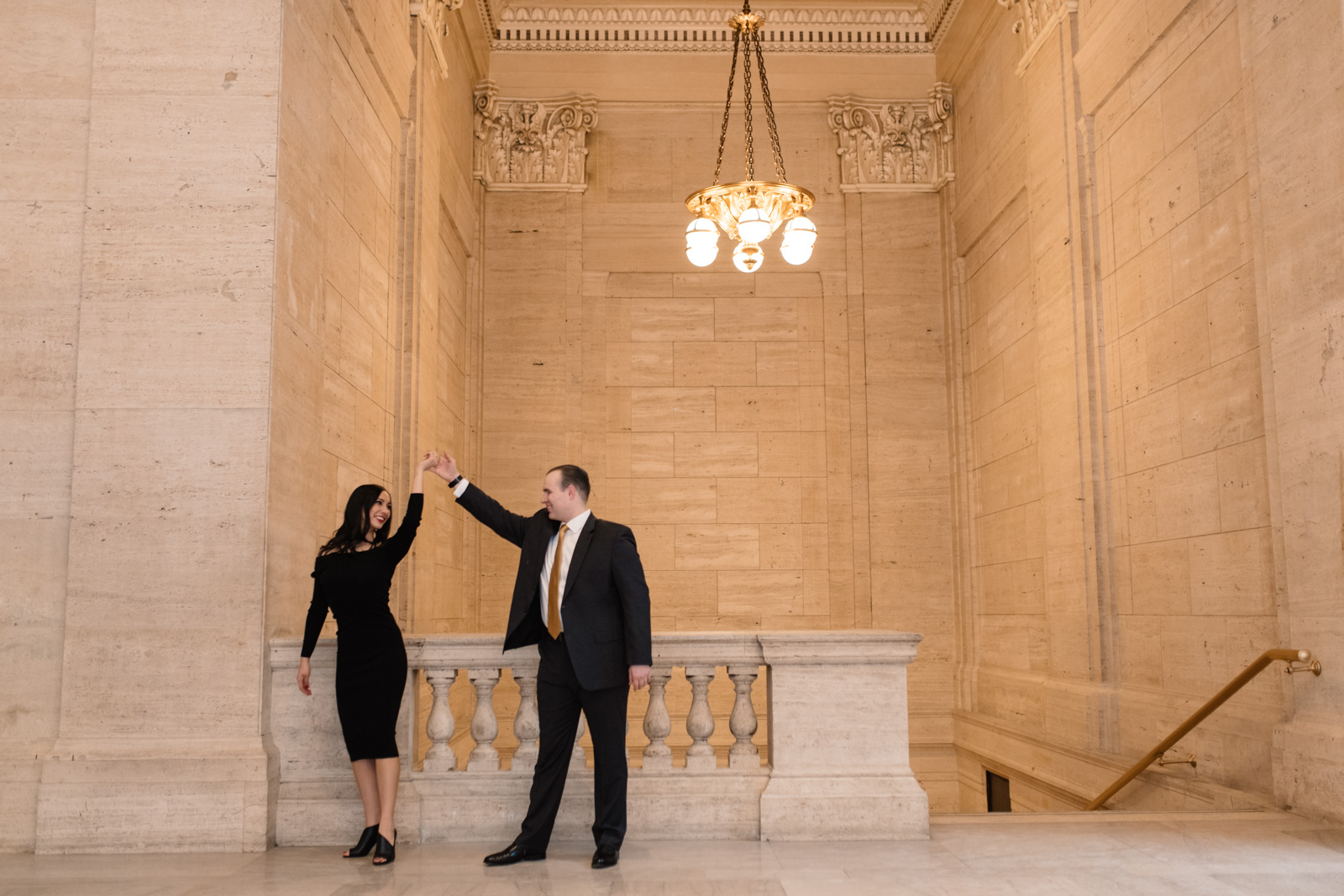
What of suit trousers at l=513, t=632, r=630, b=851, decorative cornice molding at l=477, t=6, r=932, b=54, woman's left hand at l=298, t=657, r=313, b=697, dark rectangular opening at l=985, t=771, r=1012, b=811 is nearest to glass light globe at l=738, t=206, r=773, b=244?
suit trousers at l=513, t=632, r=630, b=851

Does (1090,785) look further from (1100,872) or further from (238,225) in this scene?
(238,225)

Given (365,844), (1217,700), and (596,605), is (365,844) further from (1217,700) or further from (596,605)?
(1217,700)

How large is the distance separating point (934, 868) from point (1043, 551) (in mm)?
5887

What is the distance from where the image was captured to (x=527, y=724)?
6070mm

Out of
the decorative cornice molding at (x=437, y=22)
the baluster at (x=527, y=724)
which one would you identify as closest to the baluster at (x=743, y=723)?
the baluster at (x=527, y=724)

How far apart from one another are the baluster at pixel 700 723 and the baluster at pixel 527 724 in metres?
0.80

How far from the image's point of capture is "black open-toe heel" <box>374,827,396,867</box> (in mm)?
5388

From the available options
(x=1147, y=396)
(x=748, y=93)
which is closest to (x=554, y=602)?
(x=1147, y=396)

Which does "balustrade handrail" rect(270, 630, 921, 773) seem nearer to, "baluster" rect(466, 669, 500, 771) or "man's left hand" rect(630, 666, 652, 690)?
"baluster" rect(466, 669, 500, 771)

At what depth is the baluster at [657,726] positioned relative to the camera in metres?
6.05

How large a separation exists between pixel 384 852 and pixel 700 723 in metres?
1.70

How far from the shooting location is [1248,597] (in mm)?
7391

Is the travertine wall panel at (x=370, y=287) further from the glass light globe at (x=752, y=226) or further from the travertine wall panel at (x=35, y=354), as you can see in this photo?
the glass light globe at (x=752, y=226)

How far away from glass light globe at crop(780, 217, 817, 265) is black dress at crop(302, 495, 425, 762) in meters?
4.39
